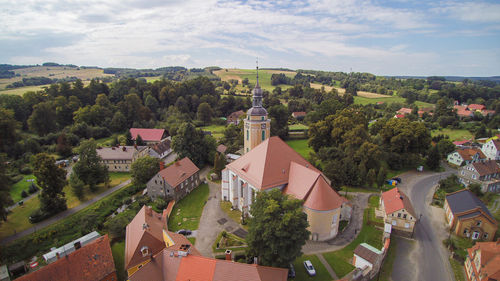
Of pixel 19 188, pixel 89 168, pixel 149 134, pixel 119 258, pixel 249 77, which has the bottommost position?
pixel 119 258

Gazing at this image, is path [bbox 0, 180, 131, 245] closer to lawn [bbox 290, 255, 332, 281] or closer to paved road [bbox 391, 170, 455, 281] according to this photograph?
lawn [bbox 290, 255, 332, 281]

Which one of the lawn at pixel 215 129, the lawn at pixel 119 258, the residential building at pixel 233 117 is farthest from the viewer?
the residential building at pixel 233 117

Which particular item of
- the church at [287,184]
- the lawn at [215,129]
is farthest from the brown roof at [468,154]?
the lawn at [215,129]

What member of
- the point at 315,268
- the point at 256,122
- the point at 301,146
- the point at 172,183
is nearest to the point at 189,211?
the point at 172,183

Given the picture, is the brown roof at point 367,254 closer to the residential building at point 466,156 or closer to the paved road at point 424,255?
the paved road at point 424,255

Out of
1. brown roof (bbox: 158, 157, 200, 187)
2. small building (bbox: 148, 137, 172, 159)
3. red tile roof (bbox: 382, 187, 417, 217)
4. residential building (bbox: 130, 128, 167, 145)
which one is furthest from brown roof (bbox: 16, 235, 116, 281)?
residential building (bbox: 130, 128, 167, 145)

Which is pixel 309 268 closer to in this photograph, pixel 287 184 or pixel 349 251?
pixel 349 251
